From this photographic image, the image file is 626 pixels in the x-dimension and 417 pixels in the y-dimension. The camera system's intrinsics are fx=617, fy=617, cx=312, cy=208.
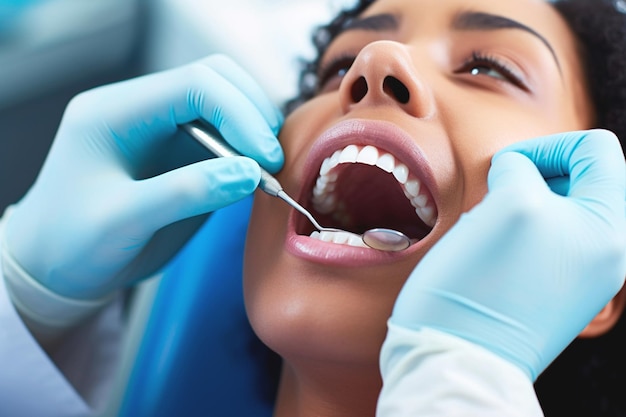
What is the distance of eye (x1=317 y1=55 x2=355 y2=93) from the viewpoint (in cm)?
123

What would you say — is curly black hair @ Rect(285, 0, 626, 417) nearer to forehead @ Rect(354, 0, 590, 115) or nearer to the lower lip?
forehead @ Rect(354, 0, 590, 115)

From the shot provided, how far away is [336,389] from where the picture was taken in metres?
0.99

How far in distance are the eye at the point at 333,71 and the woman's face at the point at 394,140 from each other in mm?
56

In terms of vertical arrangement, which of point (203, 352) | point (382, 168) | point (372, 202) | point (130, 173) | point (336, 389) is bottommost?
point (203, 352)

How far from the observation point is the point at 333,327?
861 millimetres

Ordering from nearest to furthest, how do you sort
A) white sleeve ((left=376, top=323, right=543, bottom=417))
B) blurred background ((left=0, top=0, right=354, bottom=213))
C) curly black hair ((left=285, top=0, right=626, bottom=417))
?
white sleeve ((left=376, top=323, right=543, bottom=417))
curly black hair ((left=285, top=0, right=626, bottom=417))
blurred background ((left=0, top=0, right=354, bottom=213))

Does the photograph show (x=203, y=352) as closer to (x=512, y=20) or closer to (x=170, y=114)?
(x=170, y=114)

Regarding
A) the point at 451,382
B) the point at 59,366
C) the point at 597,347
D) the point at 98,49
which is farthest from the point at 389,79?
the point at 98,49

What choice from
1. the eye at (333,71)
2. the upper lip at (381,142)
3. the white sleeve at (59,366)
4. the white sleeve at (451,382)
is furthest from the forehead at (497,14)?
the white sleeve at (59,366)

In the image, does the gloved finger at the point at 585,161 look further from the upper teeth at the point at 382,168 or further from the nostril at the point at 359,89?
the nostril at the point at 359,89

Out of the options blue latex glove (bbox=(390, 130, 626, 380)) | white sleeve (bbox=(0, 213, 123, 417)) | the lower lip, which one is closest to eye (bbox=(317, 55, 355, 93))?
the lower lip

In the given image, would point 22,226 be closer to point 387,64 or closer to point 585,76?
point 387,64

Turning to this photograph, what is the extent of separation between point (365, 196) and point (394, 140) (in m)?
0.31

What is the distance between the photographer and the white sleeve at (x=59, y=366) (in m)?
1.10
